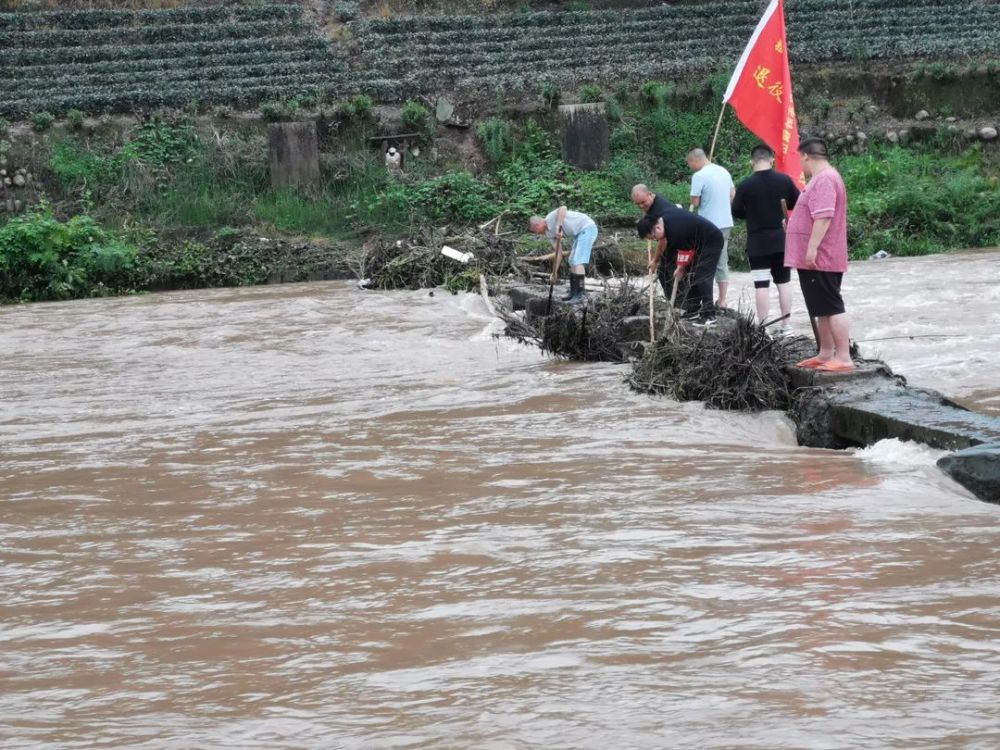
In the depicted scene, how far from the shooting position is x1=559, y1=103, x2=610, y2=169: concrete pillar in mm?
24828

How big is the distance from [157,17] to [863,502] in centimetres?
2416

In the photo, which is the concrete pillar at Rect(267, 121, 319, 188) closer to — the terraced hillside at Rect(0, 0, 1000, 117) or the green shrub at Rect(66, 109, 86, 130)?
the terraced hillside at Rect(0, 0, 1000, 117)

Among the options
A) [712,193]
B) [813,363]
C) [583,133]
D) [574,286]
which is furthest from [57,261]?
[813,363]

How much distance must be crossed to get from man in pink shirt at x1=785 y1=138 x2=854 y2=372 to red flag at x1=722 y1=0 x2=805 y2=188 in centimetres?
291

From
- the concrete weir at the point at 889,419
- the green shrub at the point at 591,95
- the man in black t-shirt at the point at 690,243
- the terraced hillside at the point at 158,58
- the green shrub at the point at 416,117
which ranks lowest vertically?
the concrete weir at the point at 889,419

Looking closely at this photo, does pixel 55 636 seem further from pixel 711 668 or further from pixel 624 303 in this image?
pixel 624 303

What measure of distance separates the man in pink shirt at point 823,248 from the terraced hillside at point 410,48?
18528 millimetres

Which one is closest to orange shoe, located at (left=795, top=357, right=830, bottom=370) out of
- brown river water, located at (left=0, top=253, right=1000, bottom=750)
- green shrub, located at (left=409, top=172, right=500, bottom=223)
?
brown river water, located at (left=0, top=253, right=1000, bottom=750)

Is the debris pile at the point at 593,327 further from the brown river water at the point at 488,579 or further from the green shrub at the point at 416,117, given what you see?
the green shrub at the point at 416,117

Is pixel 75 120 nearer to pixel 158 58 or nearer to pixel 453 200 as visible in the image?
pixel 158 58

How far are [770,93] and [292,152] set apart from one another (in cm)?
1419

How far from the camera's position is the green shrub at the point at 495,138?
25.2m

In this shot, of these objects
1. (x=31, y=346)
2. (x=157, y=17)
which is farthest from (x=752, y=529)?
(x=157, y=17)

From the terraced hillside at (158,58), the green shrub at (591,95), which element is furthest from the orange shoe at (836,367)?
the terraced hillside at (158,58)
